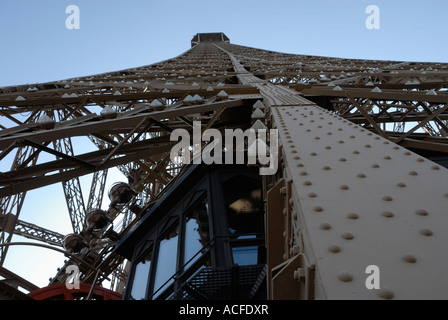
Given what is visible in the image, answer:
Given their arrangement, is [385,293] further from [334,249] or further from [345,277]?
[334,249]

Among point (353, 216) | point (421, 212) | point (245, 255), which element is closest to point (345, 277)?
point (353, 216)

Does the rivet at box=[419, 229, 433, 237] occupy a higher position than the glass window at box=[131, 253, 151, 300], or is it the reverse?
the rivet at box=[419, 229, 433, 237]

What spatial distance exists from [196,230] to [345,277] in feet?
15.7

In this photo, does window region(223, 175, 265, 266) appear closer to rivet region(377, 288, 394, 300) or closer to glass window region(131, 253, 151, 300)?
glass window region(131, 253, 151, 300)

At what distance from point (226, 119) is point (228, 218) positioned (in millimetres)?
2054

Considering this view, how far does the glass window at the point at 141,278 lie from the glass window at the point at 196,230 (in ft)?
4.27

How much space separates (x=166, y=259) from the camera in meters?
6.50

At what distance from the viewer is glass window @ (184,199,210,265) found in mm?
5915

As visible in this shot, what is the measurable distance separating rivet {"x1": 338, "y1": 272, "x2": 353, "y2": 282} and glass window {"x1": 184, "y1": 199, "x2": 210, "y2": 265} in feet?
14.1

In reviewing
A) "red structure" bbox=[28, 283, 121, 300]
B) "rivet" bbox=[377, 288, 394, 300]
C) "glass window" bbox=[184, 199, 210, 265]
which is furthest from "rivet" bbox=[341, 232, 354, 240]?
"red structure" bbox=[28, 283, 121, 300]

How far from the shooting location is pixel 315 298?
5.18 feet

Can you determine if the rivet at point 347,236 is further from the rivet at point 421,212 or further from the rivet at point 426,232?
the rivet at point 421,212

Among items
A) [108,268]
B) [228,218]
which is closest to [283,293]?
[228,218]
